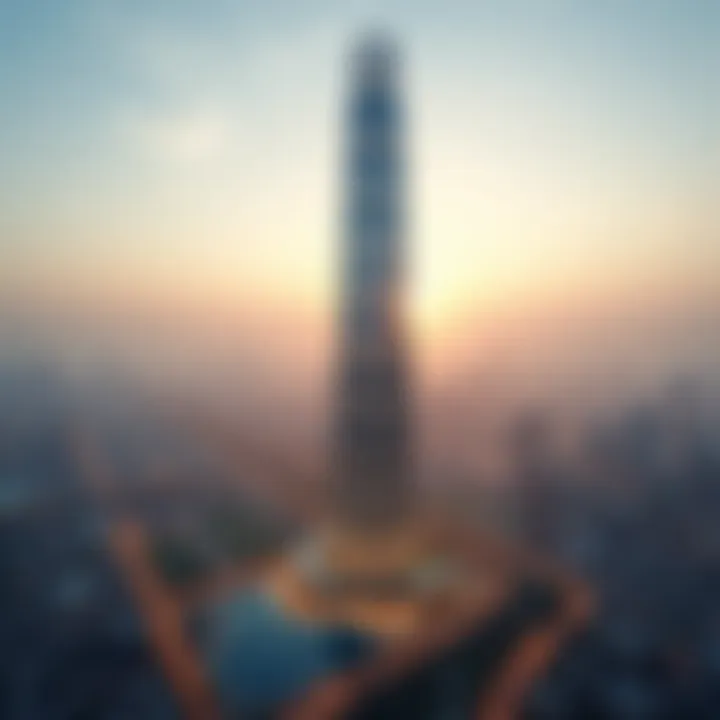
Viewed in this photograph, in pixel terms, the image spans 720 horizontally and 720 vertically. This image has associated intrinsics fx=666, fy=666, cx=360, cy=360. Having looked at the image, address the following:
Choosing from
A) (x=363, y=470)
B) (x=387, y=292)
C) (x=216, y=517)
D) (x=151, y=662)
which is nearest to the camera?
(x=151, y=662)

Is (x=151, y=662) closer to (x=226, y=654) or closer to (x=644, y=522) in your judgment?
(x=226, y=654)

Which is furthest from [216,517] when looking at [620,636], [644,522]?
[644,522]

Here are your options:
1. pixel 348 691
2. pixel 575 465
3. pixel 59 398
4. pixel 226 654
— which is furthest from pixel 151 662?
pixel 575 465

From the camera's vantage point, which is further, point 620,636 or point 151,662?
point 620,636

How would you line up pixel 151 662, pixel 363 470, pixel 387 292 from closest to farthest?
pixel 151 662 → pixel 387 292 → pixel 363 470

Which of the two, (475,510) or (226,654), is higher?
(475,510)

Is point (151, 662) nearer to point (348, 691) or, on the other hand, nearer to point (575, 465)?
point (348, 691)

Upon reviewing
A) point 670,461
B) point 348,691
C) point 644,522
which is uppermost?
point 670,461
